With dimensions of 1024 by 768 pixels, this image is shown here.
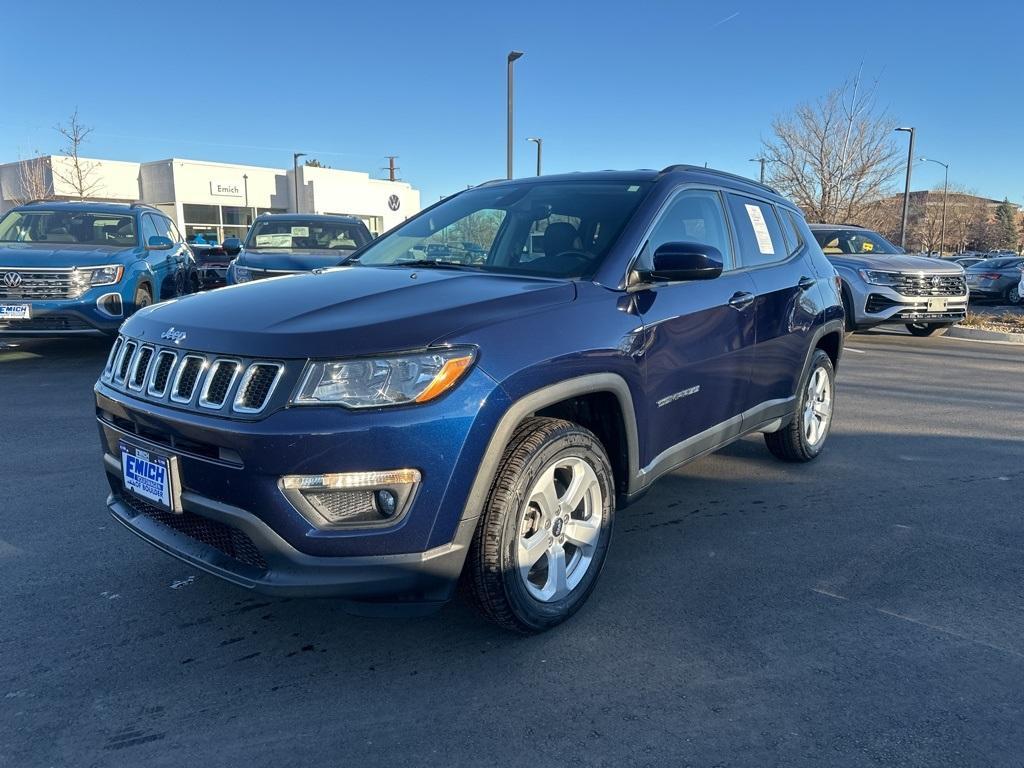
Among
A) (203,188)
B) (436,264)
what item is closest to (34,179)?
(203,188)

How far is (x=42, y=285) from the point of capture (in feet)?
26.0

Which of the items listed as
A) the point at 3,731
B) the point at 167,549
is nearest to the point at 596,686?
the point at 167,549

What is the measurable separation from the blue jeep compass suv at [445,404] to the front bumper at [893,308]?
8869 mm

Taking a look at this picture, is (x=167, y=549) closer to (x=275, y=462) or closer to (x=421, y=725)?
(x=275, y=462)

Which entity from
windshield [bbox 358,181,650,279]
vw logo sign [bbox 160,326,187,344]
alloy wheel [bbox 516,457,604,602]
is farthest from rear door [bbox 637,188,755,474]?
vw logo sign [bbox 160,326,187,344]

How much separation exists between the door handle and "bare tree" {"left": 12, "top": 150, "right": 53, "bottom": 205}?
3894cm

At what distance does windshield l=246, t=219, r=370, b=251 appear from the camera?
10.3m

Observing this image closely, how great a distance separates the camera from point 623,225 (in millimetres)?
3457

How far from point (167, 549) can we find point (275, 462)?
27.8 inches

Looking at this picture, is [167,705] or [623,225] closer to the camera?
[167,705]

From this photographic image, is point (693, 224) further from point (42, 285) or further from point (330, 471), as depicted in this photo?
point (42, 285)

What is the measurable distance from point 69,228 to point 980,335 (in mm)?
14077

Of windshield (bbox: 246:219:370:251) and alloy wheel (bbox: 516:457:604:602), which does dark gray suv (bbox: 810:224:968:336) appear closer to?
windshield (bbox: 246:219:370:251)

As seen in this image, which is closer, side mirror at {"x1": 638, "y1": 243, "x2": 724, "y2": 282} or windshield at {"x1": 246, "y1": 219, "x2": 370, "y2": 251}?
side mirror at {"x1": 638, "y1": 243, "x2": 724, "y2": 282}
